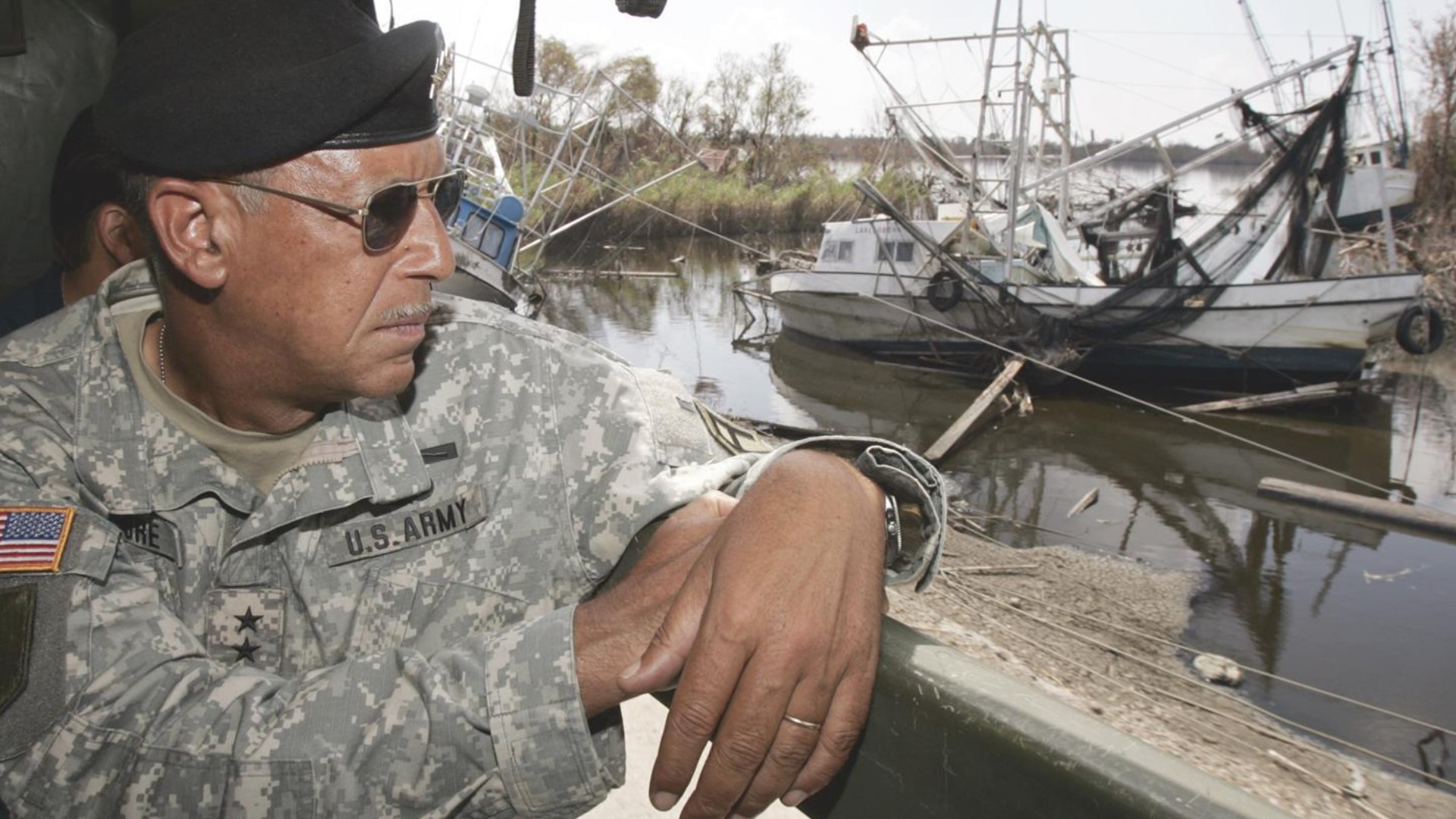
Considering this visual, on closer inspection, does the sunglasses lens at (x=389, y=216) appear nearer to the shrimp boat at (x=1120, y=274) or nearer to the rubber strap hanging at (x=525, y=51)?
the rubber strap hanging at (x=525, y=51)

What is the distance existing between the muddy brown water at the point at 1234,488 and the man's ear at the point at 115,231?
227 inches

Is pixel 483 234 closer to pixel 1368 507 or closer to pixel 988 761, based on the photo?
pixel 1368 507

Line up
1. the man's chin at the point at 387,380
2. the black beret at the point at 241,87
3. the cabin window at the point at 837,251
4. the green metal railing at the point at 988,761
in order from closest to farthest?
the green metal railing at the point at 988,761 → the black beret at the point at 241,87 → the man's chin at the point at 387,380 → the cabin window at the point at 837,251

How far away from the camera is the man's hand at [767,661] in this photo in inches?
33.7

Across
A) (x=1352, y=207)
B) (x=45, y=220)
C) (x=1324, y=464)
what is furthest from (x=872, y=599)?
(x=1352, y=207)

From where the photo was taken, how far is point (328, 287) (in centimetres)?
118

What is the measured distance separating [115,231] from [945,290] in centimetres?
1300

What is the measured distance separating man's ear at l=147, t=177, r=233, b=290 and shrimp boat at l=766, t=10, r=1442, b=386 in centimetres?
1134

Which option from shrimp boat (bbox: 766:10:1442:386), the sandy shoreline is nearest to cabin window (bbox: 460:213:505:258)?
shrimp boat (bbox: 766:10:1442:386)

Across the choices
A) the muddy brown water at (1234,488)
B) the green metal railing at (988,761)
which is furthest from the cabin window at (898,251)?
the green metal railing at (988,761)

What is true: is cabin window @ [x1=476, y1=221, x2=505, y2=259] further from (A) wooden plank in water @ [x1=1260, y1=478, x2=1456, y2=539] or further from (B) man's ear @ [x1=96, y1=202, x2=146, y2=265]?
(B) man's ear @ [x1=96, y1=202, x2=146, y2=265]

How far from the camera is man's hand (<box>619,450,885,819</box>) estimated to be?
86 centimetres

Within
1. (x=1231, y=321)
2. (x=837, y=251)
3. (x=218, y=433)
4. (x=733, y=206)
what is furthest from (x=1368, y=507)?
(x=733, y=206)

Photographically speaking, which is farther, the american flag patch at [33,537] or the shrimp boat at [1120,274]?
the shrimp boat at [1120,274]
